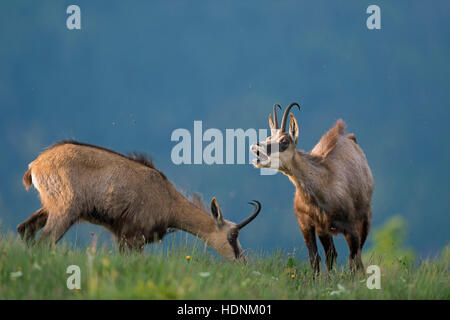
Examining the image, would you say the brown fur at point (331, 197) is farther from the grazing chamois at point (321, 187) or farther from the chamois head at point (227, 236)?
the chamois head at point (227, 236)

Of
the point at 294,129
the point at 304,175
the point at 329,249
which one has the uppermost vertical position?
the point at 294,129

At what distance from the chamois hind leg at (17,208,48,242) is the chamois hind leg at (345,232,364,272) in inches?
185

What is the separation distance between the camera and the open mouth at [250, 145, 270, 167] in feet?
24.1

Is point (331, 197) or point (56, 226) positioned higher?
point (331, 197)

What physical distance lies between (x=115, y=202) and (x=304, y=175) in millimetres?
2880

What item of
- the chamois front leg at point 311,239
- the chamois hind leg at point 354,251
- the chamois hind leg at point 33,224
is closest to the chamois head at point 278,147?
the chamois front leg at point 311,239

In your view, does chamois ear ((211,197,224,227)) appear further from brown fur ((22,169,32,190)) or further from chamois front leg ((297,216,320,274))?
brown fur ((22,169,32,190))

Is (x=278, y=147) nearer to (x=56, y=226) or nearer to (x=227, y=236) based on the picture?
(x=227, y=236)

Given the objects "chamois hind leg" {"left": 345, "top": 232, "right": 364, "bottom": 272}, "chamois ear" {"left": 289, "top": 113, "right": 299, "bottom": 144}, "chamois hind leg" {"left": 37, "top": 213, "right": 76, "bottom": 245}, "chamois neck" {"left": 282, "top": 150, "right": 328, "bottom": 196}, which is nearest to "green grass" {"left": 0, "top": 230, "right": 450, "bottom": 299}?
"chamois hind leg" {"left": 345, "top": 232, "right": 364, "bottom": 272}

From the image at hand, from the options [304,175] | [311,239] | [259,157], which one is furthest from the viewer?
[311,239]

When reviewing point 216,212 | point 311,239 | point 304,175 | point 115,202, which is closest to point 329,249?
point 311,239

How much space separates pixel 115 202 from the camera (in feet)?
25.9
